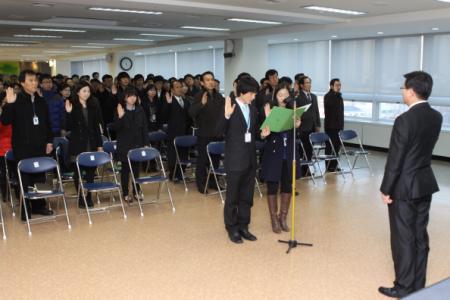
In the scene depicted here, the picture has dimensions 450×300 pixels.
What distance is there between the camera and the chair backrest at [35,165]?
17.2 ft

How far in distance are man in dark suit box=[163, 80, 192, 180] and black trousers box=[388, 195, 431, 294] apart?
4.52m

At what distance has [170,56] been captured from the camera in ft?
60.0

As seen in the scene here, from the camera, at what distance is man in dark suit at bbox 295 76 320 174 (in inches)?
302

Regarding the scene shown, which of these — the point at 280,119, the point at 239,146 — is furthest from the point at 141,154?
the point at 280,119

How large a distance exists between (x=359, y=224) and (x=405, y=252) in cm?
200

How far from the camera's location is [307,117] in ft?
25.7

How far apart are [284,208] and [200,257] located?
1.11 m

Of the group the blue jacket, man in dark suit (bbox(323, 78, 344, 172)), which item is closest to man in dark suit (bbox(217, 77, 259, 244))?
the blue jacket

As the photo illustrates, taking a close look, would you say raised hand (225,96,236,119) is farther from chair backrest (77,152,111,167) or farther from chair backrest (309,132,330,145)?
chair backrest (309,132,330,145)

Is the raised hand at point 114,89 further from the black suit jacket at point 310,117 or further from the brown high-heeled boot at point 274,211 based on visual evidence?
the brown high-heeled boot at point 274,211

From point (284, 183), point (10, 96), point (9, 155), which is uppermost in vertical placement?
point (10, 96)

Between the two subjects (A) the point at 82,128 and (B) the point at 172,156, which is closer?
(A) the point at 82,128

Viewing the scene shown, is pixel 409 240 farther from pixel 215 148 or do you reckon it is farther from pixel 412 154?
pixel 215 148

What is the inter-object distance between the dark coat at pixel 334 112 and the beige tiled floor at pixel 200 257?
2.40 meters
